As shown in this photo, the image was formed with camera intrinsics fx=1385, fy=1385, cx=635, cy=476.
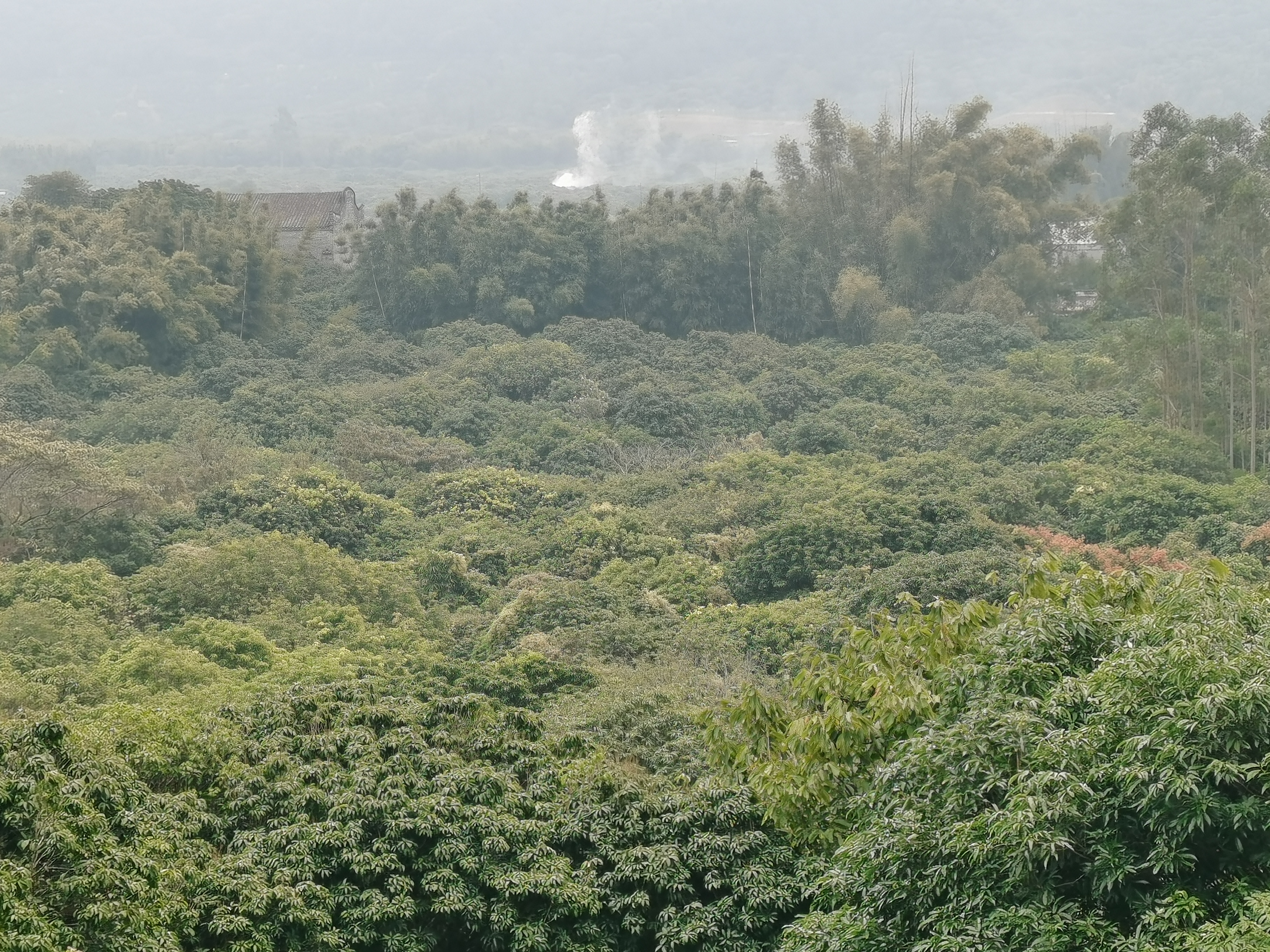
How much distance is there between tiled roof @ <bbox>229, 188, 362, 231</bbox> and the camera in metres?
39.2

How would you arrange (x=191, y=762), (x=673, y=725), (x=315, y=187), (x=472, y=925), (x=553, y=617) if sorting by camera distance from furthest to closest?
(x=315, y=187)
(x=553, y=617)
(x=673, y=725)
(x=191, y=762)
(x=472, y=925)

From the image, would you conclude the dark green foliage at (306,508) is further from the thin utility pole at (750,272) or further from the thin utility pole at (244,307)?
the thin utility pole at (750,272)

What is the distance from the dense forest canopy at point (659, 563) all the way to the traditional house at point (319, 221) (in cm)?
133

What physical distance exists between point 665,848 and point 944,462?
1444cm

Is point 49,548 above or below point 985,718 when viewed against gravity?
below

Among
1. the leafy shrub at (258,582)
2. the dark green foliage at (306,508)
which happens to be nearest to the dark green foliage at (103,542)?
the leafy shrub at (258,582)

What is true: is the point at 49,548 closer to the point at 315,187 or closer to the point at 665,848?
the point at 665,848

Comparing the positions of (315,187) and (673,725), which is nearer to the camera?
(673,725)

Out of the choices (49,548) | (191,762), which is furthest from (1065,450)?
(191,762)

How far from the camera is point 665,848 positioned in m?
8.88

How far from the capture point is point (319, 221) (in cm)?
3919

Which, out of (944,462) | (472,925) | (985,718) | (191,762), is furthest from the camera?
(944,462)

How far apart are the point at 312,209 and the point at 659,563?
24.8 meters

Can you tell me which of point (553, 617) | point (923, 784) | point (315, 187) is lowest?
point (553, 617)
